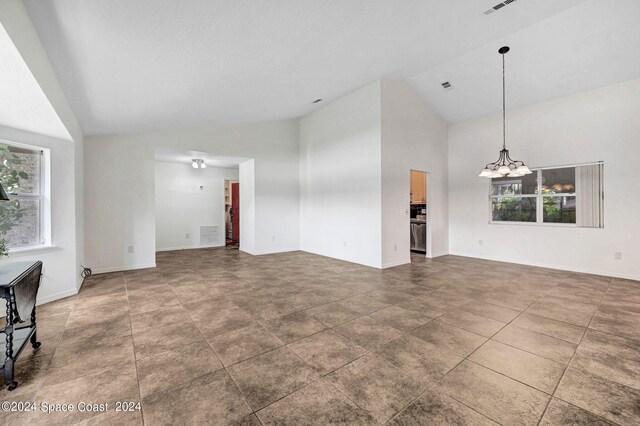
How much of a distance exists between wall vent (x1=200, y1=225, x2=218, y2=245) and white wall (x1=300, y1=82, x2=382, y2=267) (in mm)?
2801

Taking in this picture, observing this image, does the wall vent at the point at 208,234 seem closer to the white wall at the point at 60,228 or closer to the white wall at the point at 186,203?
the white wall at the point at 186,203

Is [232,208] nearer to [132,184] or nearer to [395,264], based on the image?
[132,184]

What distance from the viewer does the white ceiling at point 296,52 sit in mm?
2215

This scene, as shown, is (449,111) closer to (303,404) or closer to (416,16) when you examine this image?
(416,16)

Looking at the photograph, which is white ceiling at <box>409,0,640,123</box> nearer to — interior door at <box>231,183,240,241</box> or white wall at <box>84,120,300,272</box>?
white wall at <box>84,120,300,272</box>

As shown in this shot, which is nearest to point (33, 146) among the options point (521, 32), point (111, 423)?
point (111, 423)

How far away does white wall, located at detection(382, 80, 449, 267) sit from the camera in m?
5.45

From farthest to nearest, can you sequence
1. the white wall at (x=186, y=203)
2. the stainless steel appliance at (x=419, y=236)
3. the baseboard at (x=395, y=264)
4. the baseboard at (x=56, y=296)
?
the white wall at (x=186, y=203), the stainless steel appliance at (x=419, y=236), the baseboard at (x=395, y=264), the baseboard at (x=56, y=296)

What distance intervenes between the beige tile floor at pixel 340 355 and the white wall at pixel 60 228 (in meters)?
0.25

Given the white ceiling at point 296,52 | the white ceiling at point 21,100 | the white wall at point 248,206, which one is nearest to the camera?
the white ceiling at point 21,100

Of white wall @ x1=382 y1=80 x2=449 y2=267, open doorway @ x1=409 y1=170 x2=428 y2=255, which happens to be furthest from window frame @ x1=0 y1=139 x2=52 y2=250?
open doorway @ x1=409 y1=170 x2=428 y2=255

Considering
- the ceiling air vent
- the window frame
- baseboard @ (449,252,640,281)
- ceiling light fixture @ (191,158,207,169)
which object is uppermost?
the ceiling air vent

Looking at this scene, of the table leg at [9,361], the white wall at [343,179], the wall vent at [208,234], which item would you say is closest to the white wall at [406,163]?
the white wall at [343,179]

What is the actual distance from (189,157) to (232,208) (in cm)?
255
